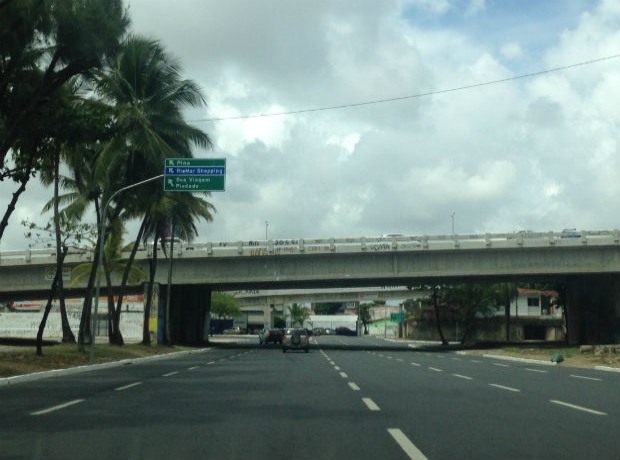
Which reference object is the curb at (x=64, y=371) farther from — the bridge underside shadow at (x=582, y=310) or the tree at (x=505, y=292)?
the tree at (x=505, y=292)

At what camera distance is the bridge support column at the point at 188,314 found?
2275 inches

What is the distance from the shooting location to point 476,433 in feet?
34.7

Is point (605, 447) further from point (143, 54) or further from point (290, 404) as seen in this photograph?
point (143, 54)

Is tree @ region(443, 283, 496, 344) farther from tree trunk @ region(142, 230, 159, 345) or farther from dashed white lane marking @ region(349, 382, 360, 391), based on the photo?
dashed white lane marking @ region(349, 382, 360, 391)

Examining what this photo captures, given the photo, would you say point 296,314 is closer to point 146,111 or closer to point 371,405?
point 146,111

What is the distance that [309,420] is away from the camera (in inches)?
467

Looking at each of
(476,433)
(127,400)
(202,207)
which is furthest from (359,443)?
(202,207)

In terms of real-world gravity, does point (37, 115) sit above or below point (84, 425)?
above

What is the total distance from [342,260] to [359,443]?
4001cm

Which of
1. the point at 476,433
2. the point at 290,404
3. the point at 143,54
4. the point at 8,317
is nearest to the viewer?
the point at 476,433

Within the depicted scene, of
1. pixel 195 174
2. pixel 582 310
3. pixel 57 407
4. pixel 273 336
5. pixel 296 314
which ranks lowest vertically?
pixel 57 407

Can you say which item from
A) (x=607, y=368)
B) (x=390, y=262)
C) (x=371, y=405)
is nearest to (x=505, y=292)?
(x=390, y=262)

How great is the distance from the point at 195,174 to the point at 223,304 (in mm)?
81450

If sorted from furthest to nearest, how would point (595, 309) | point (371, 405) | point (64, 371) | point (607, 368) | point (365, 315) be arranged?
point (365, 315)
point (595, 309)
point (607, 368)
point (64, 371)
point (371, 405)
